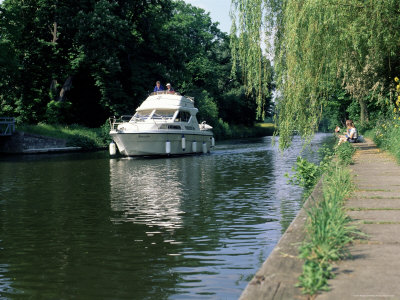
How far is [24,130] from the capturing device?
39562mm

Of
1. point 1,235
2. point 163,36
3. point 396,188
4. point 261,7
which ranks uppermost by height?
point 163,36

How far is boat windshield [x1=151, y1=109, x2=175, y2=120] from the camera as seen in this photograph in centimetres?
3119

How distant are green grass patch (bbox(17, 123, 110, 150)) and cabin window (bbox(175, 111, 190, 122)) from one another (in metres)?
10.6

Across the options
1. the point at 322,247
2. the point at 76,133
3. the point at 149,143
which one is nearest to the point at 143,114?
the point at 149,143

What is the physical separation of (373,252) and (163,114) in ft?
90.4

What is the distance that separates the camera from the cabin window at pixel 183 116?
31.8 metres

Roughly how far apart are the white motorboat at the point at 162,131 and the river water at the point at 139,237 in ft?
44.2

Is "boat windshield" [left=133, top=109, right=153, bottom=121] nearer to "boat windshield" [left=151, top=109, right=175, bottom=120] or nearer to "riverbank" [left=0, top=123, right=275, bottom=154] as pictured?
"boat windshield" [left=151, top=109, right=175, bottom=120]

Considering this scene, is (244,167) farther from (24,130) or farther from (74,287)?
(24,130)

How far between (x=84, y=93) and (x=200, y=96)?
1736 cm

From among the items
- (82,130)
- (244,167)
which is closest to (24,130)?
(82,130)

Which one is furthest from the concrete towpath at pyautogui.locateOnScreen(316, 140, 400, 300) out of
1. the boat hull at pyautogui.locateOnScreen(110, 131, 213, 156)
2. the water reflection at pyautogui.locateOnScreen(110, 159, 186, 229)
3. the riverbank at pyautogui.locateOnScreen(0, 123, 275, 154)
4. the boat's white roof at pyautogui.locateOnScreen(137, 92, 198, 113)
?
the riverbank at pyautogui.locateOnScreen(0, 123, 275, 154)

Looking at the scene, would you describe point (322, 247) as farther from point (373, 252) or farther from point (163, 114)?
point (163, 114)

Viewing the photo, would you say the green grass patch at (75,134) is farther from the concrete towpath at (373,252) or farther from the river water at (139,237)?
the concrete towpath at (373,252)
